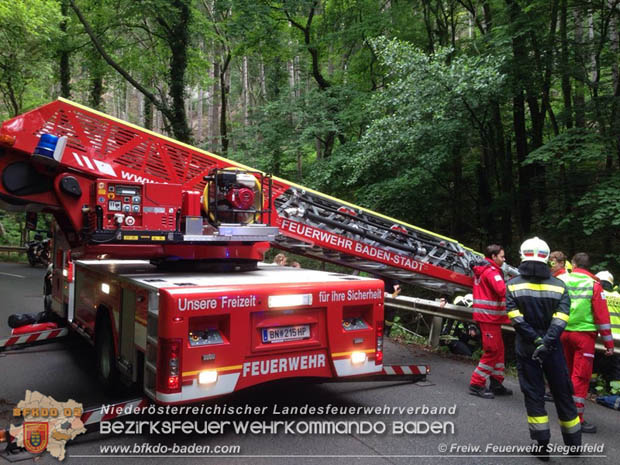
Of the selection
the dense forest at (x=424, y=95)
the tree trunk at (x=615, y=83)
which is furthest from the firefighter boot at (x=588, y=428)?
the tree trunk at (x=615, y=83)

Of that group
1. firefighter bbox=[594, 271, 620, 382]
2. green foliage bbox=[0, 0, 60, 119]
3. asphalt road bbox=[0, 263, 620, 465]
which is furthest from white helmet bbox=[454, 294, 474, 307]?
green foliage bbox=[0, 0, 60, 119]

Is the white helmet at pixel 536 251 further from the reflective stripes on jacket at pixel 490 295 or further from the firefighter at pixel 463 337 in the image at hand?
the firefighter at pixel 463 337

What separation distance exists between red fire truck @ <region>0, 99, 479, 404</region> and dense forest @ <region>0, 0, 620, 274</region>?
6.56 metres

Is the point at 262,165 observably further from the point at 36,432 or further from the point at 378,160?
the point at 36,432

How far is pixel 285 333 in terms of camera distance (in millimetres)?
4902

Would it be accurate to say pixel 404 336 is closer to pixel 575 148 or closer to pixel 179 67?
pixel 575 148

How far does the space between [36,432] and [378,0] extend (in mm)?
19077

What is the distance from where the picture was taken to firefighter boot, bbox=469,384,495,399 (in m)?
5.99

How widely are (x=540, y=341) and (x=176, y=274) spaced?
4.02m

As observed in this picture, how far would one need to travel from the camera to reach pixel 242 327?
15.1 ft

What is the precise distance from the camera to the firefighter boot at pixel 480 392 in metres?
5.99

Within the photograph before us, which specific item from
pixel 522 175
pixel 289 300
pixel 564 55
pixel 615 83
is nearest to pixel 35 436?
pixel 289 300

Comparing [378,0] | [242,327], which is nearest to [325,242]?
[242,327]

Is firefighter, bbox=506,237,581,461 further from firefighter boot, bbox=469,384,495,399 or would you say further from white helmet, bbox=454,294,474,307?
white helmet, bbox=454,294,474,307
